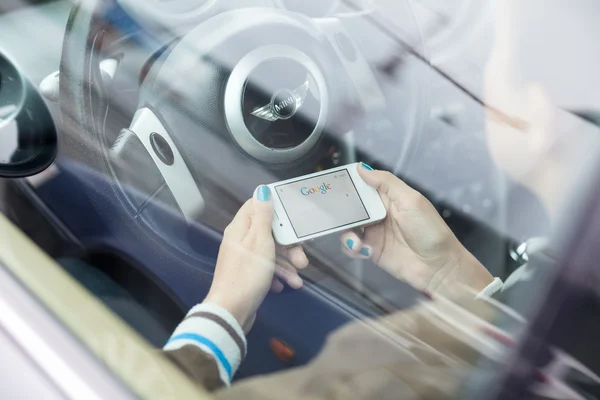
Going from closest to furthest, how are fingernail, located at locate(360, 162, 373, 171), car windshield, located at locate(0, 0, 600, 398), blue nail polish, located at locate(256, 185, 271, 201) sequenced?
car windshield, located at locate(0, 0, 600, 398) < blue nail polish, located at locate(256, 185, 271, 201) < fingernail, located at locate(360, 162, 373, 171)

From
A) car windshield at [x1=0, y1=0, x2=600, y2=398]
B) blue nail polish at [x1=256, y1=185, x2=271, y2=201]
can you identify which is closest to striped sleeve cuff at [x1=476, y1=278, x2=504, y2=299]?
car windshield at [x1=0, y1=0, x2=600, y2=398]

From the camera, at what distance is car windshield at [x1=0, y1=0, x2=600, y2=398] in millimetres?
855

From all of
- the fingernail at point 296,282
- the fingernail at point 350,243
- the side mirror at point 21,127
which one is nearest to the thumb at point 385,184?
the fingernail at point 350,243

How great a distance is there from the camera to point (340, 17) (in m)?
1.17

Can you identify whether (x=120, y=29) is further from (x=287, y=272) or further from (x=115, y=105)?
(x=287, y=272)

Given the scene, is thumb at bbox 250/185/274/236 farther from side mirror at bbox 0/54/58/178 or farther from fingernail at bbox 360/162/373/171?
side mirror at bbox 0/54/58/178

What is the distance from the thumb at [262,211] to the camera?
0.93m

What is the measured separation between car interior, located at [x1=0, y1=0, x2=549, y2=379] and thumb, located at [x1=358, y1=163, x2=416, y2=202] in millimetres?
61

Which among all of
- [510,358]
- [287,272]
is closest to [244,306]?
[287,272]

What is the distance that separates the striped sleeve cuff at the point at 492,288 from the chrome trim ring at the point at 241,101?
396 millimetres

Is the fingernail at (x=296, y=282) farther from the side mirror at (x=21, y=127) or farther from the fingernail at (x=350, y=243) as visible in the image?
the side mirror at (x=21, y=127)

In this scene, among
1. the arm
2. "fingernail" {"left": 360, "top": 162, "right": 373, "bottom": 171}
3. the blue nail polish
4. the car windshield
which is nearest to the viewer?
the arm

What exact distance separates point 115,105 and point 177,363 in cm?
54

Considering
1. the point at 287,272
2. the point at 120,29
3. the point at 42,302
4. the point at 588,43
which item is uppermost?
the point at 588,43
